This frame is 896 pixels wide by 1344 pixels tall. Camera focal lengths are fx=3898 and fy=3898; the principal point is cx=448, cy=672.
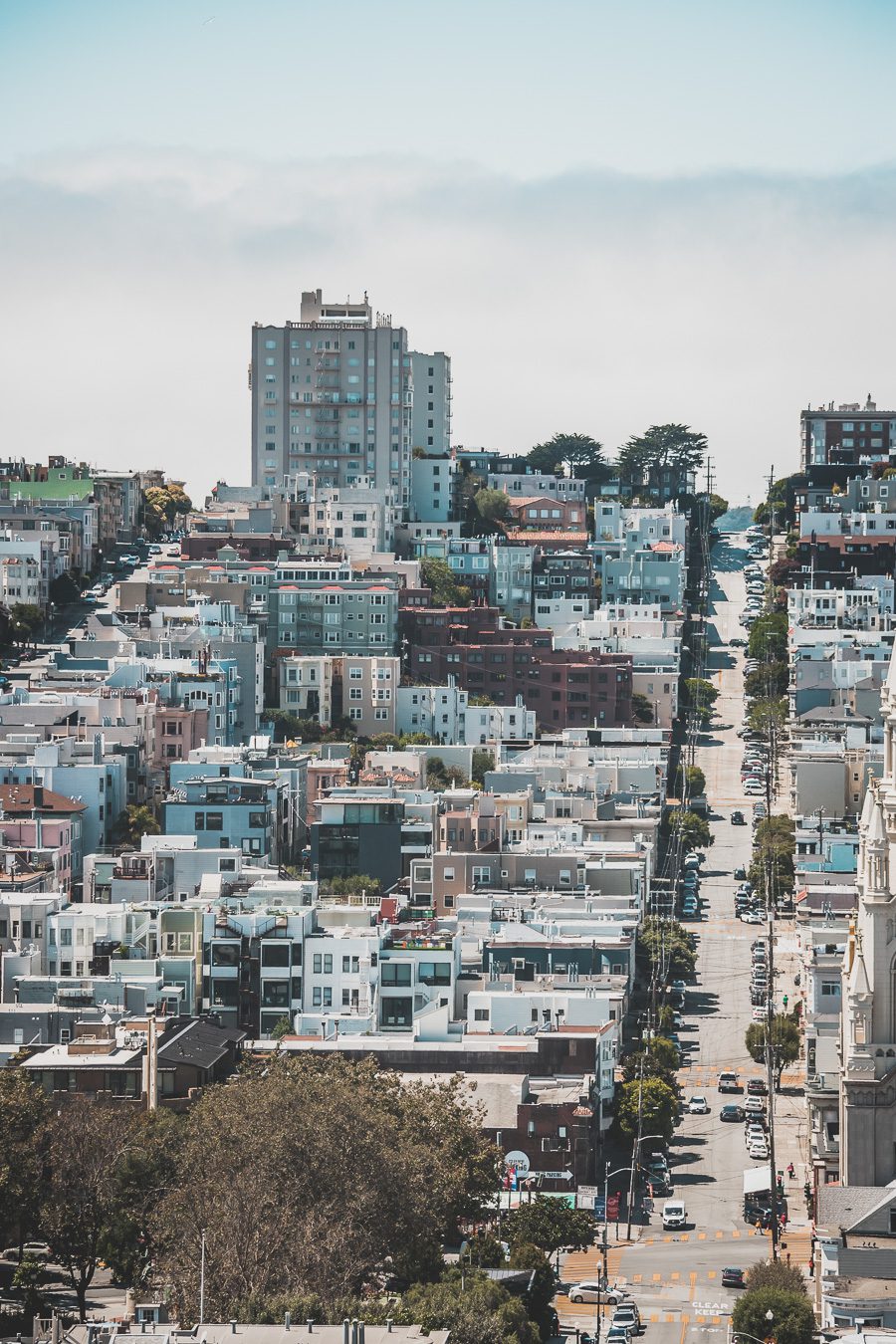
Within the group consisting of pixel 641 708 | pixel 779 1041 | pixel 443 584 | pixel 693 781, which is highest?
pixel 443 584

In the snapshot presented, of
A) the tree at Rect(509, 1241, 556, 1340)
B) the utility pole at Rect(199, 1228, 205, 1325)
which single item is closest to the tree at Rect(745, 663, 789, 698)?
the tree at Rect(509, 1241, 556, 1340)

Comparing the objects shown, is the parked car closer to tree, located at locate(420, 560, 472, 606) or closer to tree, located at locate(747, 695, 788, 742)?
tree, located at locate(747, 695, 788, 742)

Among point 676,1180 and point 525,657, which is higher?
point 525,657

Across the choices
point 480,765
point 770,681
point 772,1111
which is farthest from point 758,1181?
point 770,681

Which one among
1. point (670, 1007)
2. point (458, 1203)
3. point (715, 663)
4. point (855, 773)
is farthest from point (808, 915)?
point (715, 663)

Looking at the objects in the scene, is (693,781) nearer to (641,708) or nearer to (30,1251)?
→ (641,708)

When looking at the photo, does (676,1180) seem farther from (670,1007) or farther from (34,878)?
(34,878)
